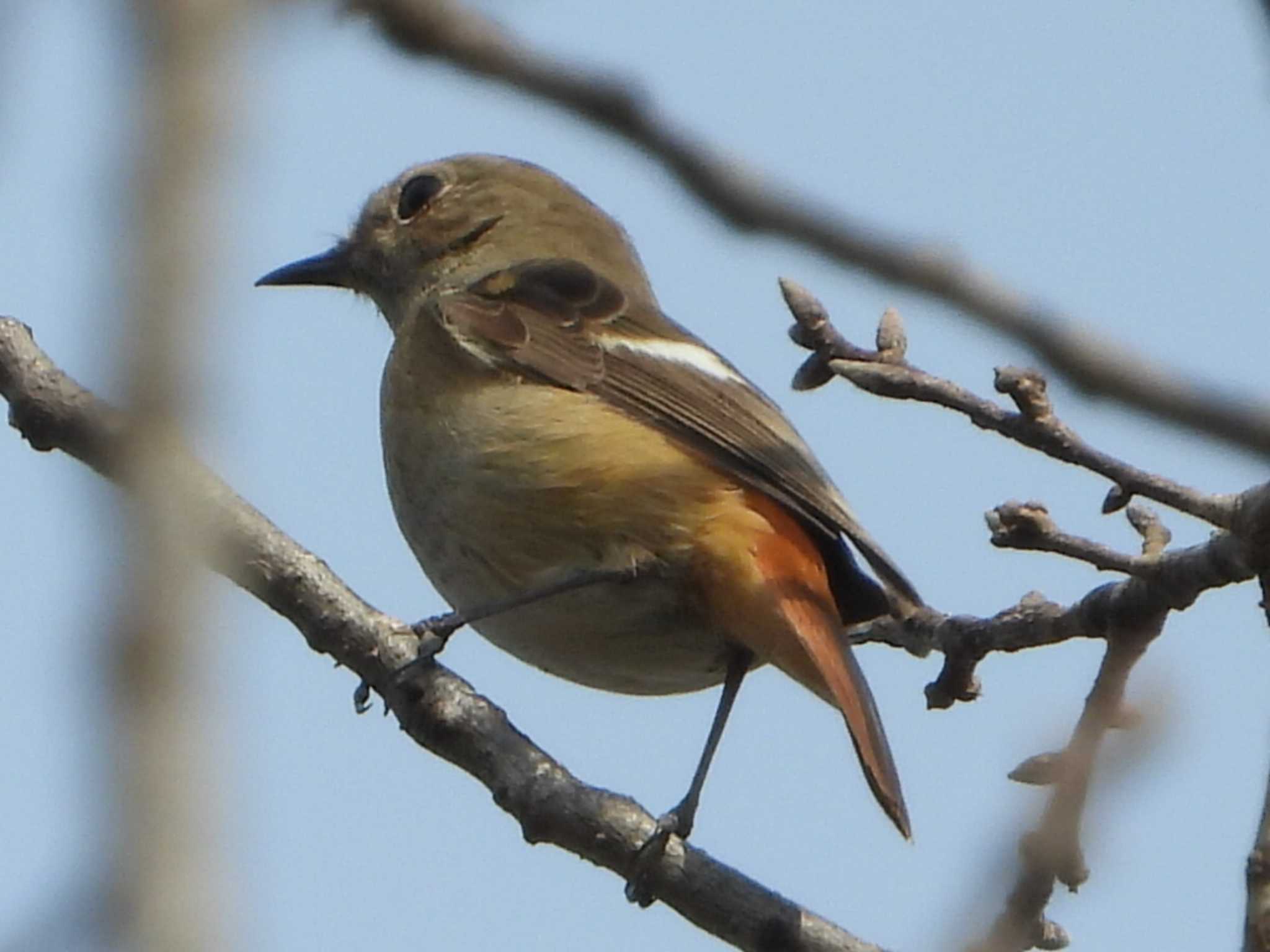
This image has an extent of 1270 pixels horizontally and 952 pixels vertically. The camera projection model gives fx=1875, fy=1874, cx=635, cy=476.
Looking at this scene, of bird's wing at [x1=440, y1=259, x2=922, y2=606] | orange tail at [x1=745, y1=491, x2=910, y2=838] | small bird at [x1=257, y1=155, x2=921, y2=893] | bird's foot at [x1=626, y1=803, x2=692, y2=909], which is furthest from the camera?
bird's wing at [x1=440, y1=259, x2=922, y2=606]

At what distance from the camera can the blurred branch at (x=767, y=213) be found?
1.83 m

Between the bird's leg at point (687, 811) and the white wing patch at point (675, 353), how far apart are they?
984mm

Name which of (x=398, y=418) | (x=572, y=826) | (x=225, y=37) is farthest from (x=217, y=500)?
(x=225, y=37)

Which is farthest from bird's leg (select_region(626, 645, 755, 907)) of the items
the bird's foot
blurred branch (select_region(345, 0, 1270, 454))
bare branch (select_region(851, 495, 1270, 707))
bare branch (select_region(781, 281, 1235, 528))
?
blurred branch (select_region(345, 0, 1270, 454))

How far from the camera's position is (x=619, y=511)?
5277 millimetres

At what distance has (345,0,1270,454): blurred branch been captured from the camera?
1.83 meters

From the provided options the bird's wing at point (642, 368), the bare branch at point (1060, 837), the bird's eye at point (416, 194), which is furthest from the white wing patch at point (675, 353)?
the bare branch at point (1060, 837)

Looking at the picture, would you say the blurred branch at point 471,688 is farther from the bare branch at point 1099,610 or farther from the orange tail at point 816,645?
the orange tail at point 816,645

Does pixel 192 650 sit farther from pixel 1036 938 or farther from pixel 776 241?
pixel 1036 938

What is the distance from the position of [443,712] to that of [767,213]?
8.76 feet

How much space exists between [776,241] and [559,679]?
3.89m

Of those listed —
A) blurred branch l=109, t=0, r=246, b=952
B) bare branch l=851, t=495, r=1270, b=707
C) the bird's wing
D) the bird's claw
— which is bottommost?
blurred branch l=109, t=0, r=246, b=952

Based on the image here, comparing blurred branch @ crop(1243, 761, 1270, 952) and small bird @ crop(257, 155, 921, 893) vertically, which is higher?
small bird @ crop(257, 155, 921, 893)

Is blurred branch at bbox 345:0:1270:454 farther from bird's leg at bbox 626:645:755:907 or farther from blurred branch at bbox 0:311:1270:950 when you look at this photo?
bird's leg at bbox 626:645:755:907
